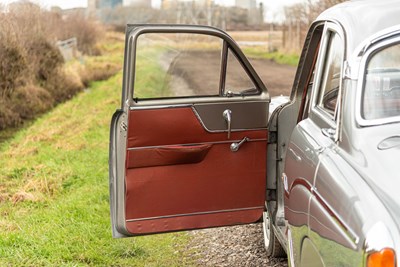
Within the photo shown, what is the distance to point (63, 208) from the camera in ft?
26.8

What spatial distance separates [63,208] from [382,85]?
17.5 ft

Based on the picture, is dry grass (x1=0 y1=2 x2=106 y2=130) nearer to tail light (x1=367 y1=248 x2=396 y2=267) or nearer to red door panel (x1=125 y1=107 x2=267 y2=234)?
red door panel (x1=125 y1=107 x2=267 y2=234)

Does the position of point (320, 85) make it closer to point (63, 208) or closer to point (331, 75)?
point (331, 75)

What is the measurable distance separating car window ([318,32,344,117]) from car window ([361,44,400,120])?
29 centimetres

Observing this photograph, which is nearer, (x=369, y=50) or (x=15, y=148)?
(x=369, y=50)

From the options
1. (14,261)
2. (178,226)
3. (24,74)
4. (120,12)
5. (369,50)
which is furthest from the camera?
(120,12)

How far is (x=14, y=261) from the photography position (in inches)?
247

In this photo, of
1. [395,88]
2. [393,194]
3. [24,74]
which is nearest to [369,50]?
[395,88]

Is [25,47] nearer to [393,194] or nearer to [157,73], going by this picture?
[157,73]

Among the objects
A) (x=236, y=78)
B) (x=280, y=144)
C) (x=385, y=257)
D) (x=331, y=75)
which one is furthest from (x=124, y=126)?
(x=385, y=257)

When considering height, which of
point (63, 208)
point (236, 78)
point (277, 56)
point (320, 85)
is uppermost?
point (320, 85)

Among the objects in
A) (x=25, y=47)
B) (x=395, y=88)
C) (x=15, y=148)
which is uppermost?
(x=395, y=88)

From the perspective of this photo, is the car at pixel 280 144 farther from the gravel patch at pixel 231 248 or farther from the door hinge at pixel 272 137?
the gravel patch at pixel 231 248

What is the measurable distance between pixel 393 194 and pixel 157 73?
3.89 meters
